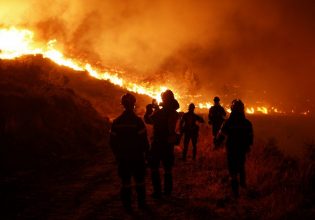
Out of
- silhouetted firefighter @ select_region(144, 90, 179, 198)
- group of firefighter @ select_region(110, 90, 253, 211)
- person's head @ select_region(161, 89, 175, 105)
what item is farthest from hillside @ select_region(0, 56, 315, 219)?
person's head @ select_region(161, 89, 175, 105)

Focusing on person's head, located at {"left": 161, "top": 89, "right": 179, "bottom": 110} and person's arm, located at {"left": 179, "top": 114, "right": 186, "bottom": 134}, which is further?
person's arm, located at {"left": 179, "top": 114, "right": 186, "bottom": 134}

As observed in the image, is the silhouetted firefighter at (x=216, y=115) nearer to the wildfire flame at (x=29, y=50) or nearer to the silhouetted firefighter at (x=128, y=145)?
the silhouetted firefighter at (x=128, y=145)

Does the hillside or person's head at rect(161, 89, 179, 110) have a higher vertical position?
person's head at rect(161, 89, 179, 110)

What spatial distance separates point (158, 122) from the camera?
9.24 metres

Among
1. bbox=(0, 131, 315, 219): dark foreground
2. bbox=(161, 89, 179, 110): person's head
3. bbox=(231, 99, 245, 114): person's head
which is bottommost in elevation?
bbox=(0, 131, 315, 219): dark foreground

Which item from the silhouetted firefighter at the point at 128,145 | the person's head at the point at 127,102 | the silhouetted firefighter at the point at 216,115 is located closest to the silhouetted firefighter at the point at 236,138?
the silhouetted firefighter at the point at 128,145

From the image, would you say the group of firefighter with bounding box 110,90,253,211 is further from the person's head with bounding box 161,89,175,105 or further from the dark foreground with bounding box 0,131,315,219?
the dark foreground with bounding box 0,131,315,219

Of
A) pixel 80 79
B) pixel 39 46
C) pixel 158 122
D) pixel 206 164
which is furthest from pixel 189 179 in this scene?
pixel 80 79

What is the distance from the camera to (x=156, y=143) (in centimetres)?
920

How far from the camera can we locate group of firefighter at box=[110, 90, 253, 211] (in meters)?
8.08

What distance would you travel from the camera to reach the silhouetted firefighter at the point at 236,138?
9.10 m

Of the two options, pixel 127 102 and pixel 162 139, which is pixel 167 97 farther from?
pixel 127 102

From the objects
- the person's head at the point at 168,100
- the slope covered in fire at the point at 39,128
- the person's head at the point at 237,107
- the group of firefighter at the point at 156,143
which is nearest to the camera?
the group of firefighter at the point at 156,143

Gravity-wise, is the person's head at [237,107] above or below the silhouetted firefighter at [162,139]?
above
